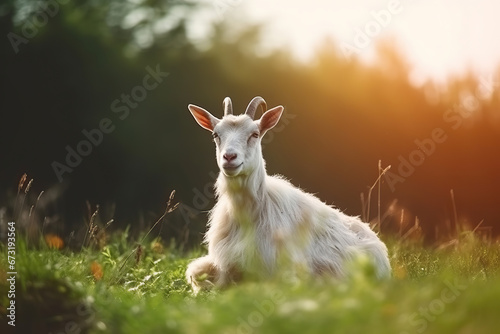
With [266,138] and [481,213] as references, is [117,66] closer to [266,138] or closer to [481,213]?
[266,138]

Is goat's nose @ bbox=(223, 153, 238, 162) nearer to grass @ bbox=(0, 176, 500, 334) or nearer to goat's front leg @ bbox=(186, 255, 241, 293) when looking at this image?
goat's front leg @ bbox=(186, 255, 241, 293)

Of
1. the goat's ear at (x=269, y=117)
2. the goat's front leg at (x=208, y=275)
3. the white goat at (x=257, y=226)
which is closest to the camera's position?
the white goat at (x=257, y=226)

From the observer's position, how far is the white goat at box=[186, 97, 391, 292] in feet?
23.6

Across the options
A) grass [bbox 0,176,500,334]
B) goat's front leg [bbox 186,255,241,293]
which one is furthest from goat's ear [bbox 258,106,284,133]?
grass [bbox 0,176,500,334]

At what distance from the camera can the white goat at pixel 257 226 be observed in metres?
7.18

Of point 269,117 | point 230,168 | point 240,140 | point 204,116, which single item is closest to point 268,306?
point 230,168

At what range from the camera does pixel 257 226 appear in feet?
24.3

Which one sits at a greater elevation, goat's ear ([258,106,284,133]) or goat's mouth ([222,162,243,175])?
goat's ear ([258,106,284,133])

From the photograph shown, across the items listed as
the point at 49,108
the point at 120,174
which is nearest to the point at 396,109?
the point at 120,174

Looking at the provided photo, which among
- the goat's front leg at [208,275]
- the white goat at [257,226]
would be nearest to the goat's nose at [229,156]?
the white goat at [257,226]

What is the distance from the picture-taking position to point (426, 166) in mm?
14648

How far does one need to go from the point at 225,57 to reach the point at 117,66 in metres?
2.81

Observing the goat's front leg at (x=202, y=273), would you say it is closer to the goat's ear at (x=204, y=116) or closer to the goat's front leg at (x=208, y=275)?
the goat's front leg at (x=208, y=275)

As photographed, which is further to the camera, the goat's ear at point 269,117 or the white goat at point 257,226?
the goat's ear at point 269,117
